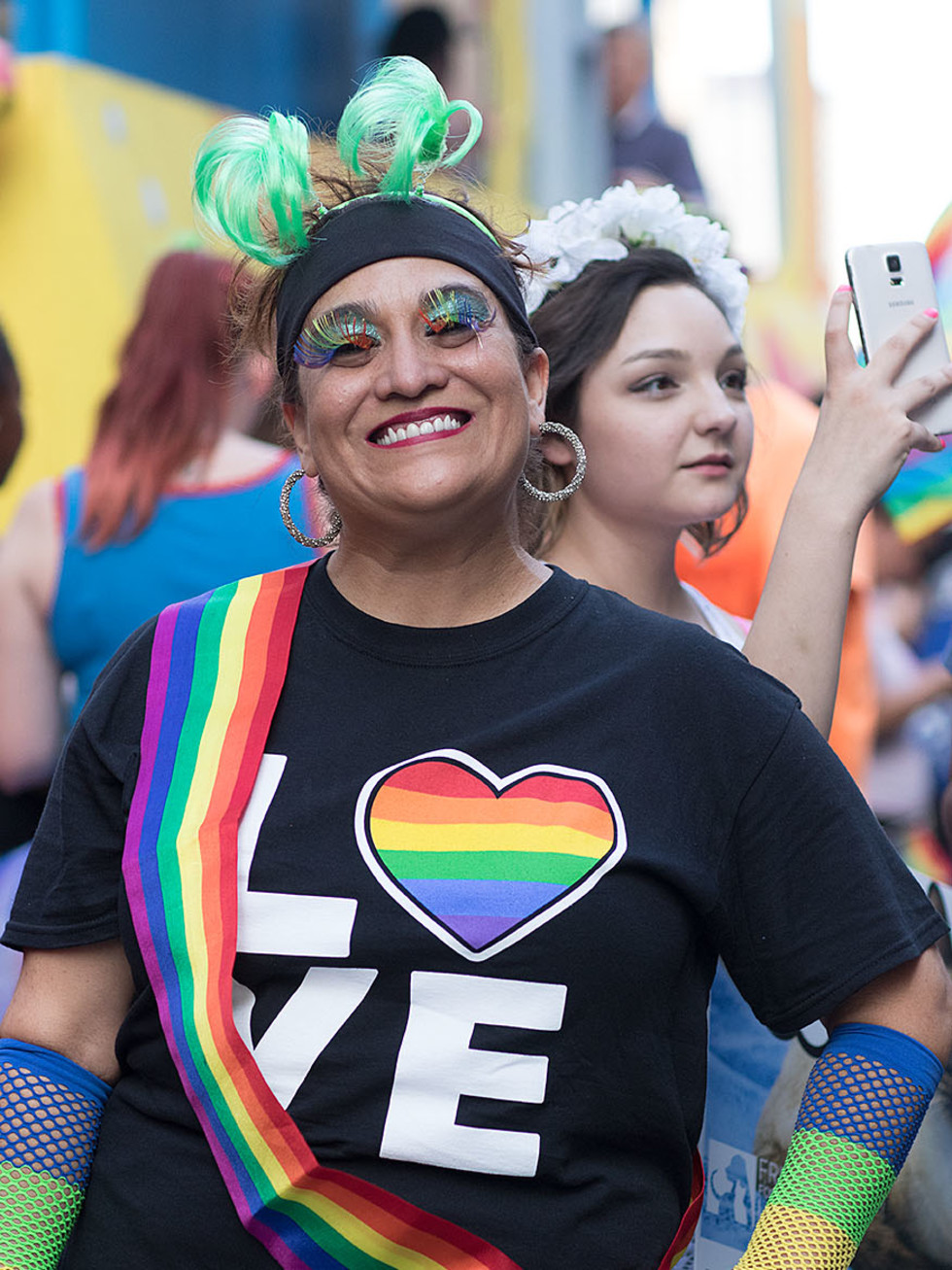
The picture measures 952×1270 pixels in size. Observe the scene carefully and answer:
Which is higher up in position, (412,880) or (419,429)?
(419,429)

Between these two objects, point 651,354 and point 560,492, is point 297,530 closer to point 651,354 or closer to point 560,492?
point 560,492

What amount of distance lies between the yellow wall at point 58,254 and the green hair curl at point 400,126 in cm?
310

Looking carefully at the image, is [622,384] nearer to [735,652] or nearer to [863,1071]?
[735,652]

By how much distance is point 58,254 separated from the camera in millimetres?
4625

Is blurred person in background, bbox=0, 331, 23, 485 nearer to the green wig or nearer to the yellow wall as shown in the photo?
the yellow wall

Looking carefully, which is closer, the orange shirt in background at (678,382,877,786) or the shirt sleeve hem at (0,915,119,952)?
the shirt sleeve hem at (0,915,119,952)

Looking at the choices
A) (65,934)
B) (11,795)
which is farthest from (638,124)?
(65,934)

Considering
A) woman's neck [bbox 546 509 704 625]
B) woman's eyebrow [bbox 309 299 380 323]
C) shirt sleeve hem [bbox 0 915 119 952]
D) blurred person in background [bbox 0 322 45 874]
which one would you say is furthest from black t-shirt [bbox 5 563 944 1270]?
blurred person in background [bbox 0 322 45 874]

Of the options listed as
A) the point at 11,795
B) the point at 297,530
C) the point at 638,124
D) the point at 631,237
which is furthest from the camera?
the point at 638,124

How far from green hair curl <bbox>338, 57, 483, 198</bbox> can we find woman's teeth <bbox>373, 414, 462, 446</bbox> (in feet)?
0.87

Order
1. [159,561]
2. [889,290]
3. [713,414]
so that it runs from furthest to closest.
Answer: [159,561]
[713,414]
[889,290]

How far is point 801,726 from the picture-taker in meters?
1.50

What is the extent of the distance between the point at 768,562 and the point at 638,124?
293cm

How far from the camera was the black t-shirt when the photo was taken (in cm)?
138
